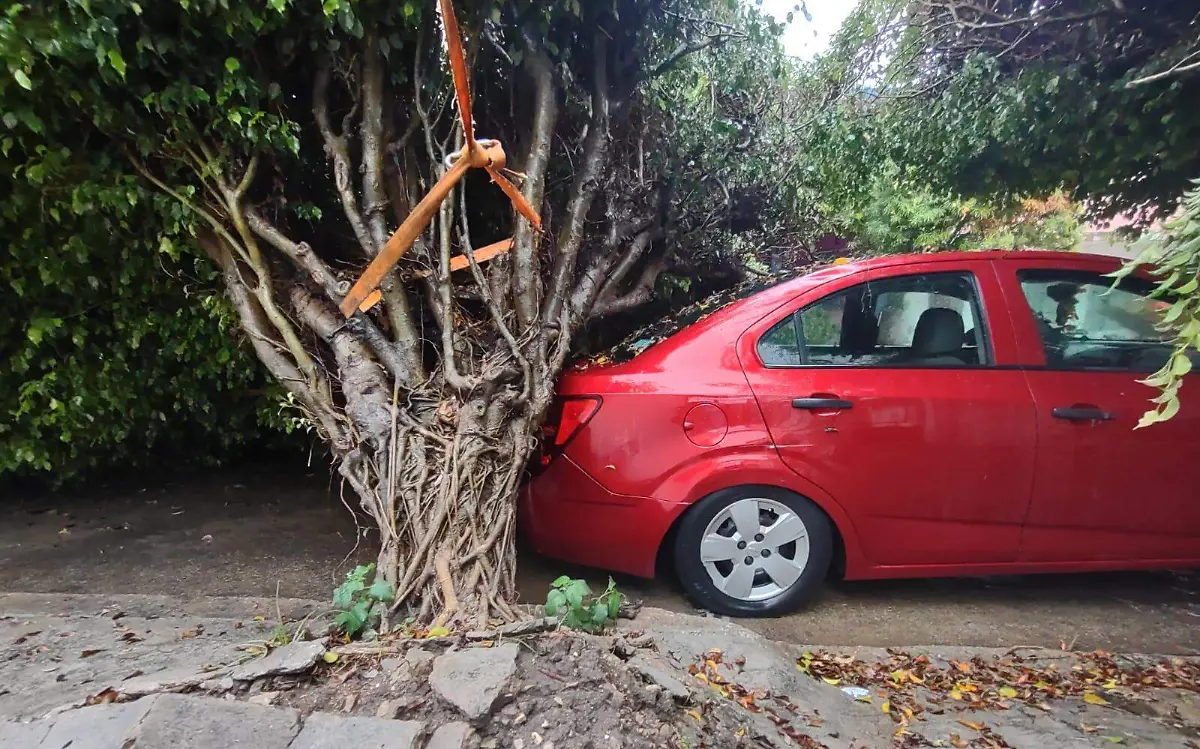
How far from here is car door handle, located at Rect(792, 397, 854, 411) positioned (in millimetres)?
3428

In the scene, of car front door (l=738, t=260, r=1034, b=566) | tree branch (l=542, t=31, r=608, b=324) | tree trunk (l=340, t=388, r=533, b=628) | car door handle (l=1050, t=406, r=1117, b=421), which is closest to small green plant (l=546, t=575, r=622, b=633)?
tree trunk (l=340, t=388, r=533, b=628)

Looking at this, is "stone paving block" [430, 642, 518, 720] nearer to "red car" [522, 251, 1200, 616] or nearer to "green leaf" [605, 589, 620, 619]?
"green leaf" [605, 589, 620, 619]

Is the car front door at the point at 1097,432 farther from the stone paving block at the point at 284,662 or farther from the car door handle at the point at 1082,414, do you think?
the stone paving block at the point at 284,662

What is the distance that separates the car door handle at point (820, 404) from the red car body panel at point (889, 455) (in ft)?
0.11

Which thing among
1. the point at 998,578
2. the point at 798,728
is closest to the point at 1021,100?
the point at 998,578

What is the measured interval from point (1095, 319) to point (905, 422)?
3.83ft

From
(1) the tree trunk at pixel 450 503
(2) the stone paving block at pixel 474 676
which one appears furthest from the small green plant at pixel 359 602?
(2) the stone paving block at pixel 474 676

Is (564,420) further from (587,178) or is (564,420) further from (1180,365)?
(1180,365)

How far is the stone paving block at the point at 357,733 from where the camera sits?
1.85 m

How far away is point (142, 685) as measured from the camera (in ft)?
7.01

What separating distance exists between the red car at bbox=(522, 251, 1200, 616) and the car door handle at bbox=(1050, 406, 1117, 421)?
1 centimetres

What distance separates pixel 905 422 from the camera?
11.3 ft

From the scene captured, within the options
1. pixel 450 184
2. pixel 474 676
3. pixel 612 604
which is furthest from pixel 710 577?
pixel 450 184

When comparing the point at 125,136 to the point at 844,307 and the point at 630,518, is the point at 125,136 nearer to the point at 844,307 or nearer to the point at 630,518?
the point at 630,518
